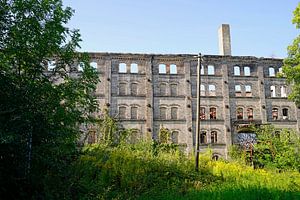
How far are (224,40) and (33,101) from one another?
1307 inches

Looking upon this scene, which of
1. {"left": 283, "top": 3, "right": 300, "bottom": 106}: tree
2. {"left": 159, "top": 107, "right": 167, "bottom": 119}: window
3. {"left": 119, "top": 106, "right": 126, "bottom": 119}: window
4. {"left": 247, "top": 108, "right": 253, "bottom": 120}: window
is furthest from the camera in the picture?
{"left": 247, "top": 108, "right": 253, "bottom": 120}: window

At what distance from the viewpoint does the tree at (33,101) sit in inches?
352

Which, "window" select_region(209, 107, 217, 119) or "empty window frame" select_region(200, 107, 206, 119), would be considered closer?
"empty window frame" select_region(200, 107, 206, 119)

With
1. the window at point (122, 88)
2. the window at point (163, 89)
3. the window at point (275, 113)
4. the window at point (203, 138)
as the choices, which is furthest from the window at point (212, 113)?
the window at point (122, 88)

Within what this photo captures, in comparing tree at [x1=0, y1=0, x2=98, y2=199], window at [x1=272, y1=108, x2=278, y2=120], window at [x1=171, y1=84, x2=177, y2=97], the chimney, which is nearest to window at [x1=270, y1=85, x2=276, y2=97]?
window at [x1=272, y1=108, x2=278, y2=120]

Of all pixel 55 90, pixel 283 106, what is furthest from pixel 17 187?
pixel 283 106

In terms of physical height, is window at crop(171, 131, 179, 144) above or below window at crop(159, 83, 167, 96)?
below

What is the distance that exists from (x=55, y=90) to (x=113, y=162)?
5.34 m

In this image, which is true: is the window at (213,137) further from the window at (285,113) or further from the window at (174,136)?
the window at (285,113)

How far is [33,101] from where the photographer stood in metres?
9.76

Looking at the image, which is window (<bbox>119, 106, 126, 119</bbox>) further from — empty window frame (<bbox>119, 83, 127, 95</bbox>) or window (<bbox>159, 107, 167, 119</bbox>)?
window (<bbox>159, 107, 167, 119</bbox>)

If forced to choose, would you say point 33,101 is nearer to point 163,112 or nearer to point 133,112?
point 133,112

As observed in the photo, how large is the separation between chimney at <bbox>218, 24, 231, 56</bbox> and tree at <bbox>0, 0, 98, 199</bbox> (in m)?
29.3

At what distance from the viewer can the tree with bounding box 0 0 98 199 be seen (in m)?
8.95
